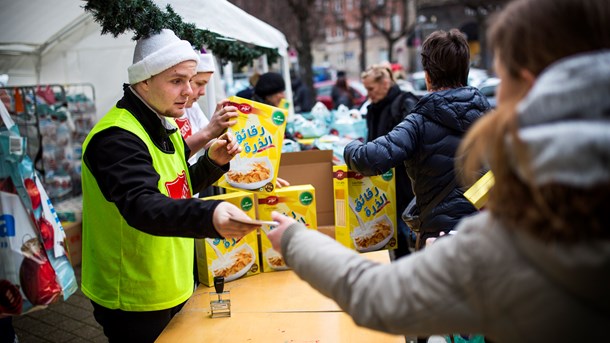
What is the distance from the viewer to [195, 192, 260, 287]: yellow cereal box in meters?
2.57

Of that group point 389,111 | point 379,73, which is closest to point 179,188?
point 389,111

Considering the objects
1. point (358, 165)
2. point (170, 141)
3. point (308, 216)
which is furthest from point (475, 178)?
point (170, 141)

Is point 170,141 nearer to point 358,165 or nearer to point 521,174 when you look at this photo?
point 358,165

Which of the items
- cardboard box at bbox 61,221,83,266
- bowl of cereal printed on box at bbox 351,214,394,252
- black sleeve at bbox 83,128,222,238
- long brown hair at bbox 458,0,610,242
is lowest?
cardboard box at bbox 61,221,83,266

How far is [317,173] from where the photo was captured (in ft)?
11.1

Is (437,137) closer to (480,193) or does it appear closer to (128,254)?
(480,193)

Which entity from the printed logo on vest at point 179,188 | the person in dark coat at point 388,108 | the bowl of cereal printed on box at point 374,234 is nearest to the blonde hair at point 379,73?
the person in dark coat at point 388,108

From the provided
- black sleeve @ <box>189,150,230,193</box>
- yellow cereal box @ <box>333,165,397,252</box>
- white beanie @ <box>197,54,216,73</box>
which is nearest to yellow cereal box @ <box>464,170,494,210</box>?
yellow cereal box @ <box>333,165,397,252</box>

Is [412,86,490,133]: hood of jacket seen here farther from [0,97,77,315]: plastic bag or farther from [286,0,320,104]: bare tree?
[286,0,320,104]: bare tree

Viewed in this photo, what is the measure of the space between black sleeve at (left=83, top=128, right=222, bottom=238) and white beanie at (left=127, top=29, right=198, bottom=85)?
0.34 meters

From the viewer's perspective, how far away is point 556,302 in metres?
0.93

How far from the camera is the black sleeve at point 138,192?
5.21ft

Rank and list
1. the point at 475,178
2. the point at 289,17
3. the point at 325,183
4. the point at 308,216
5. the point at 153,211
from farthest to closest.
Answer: the point at 289,17 < the point at 325,183 < the point at 308,216 < the point at 475,178 < the point at 153,211

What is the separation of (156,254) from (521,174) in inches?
55.7
